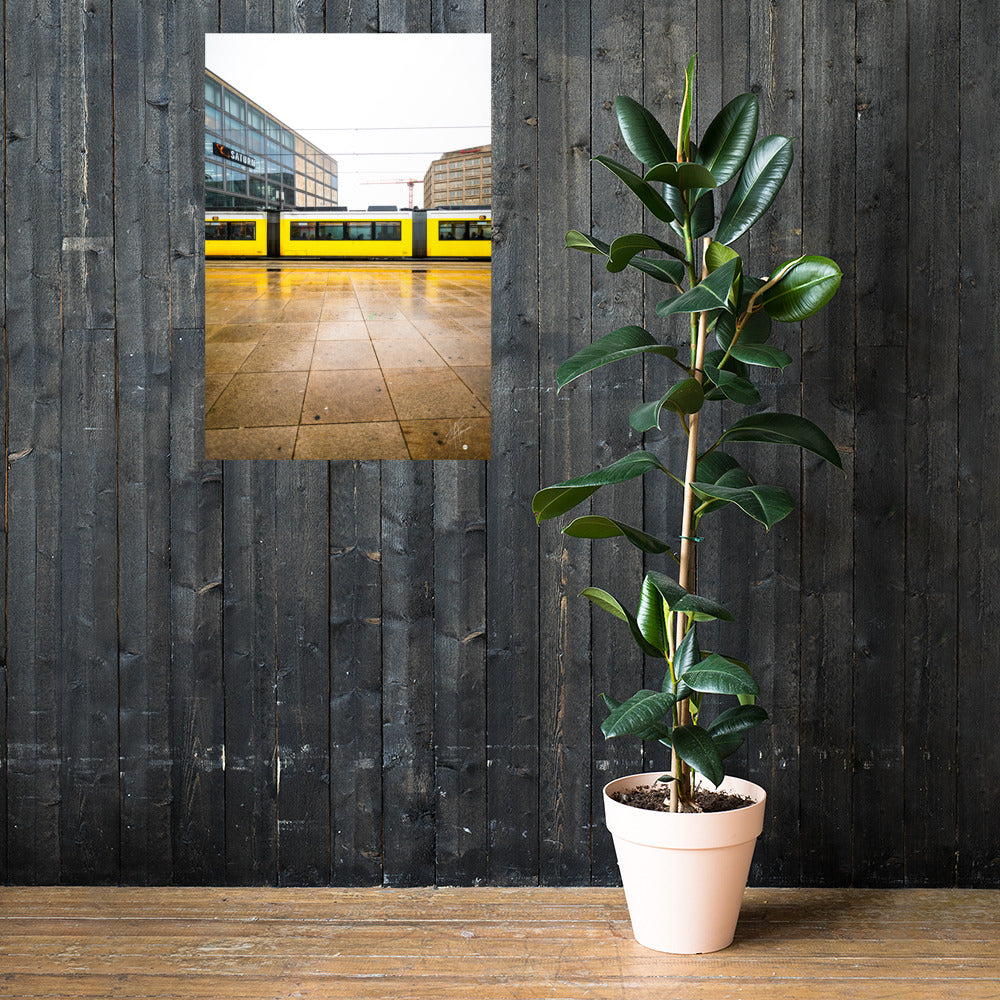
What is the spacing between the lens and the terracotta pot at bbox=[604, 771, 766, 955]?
191cm

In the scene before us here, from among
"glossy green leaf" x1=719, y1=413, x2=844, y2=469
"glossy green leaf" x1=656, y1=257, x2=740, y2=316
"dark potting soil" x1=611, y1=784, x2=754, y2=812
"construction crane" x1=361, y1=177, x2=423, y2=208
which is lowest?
"dark potting soil" x1=611, y1=784, x2=754, y2=812

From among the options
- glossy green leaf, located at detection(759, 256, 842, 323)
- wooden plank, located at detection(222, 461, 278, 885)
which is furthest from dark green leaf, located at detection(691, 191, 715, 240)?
wooden plank, located at detection(222, 461, 278, 885)

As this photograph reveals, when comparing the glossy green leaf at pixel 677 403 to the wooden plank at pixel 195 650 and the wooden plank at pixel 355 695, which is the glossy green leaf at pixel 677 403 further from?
the wooden plank at pixel 195 650

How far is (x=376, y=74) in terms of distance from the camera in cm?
221

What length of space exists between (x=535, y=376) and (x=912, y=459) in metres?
0.91

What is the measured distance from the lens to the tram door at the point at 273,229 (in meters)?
2.24

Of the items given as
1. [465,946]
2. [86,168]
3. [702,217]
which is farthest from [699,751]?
[86,168]

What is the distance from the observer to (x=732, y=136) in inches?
75.7

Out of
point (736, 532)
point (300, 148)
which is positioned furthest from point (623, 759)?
point (300, 148)

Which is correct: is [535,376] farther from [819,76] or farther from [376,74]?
[819,76]

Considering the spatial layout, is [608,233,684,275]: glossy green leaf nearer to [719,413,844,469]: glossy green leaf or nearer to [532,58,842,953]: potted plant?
[532,58,842,953]: potted plant

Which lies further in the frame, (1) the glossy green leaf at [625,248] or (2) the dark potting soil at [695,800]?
(2) the dark potting soil at [695,800]

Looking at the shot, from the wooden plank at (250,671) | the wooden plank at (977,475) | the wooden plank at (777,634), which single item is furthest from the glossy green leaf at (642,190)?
the wooden plank at (250,671)

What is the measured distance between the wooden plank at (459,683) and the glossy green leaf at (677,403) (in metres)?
0.51
